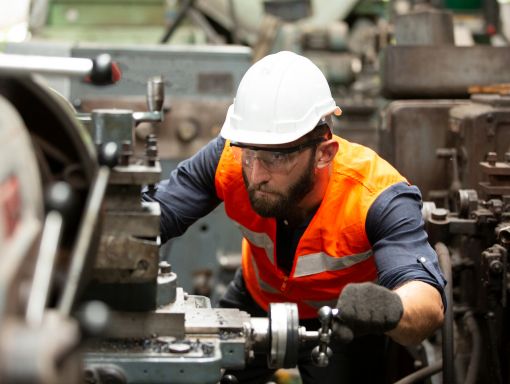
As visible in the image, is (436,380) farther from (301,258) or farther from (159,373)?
(159,373)

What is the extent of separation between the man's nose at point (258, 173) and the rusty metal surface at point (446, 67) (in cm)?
181

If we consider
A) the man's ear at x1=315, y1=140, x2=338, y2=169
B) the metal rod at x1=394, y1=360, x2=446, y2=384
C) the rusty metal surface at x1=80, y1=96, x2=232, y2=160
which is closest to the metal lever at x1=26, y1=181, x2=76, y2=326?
the man's ear at x1=315, y1=140, x2=338, y2=169

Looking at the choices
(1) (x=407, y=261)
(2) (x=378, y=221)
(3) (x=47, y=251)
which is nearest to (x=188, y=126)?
(2) (x=378, y=221)

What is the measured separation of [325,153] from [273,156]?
0.18 m

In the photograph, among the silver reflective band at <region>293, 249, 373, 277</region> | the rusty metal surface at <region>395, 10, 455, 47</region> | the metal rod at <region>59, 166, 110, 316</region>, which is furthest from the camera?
the rusty metal surface at <region>395, 10, 455, 47</region>

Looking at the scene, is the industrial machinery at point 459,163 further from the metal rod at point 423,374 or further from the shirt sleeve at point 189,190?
the shirt sleeve at point 189,190

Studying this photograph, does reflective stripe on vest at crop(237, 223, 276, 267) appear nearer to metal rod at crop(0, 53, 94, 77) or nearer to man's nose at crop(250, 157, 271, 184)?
man's nose at crop(250, 157, 271, 184)

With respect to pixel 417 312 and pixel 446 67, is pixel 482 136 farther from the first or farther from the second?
pixel 417 312

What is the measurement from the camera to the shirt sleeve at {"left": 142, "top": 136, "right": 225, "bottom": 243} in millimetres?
2713

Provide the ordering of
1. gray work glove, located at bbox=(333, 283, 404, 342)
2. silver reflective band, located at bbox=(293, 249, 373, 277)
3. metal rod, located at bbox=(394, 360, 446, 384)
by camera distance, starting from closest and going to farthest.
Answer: gray work glove, located at bbox=(333, 283, 404, 342)
silver reflective band, located at bbox=(293, 249, 373, 277)
metal rod, located at bbox=(394, 360, 446, 384)

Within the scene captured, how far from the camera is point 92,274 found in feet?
5.77

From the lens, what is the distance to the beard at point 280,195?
2465 millimetres

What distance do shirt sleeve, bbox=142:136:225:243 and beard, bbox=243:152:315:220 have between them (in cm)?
24

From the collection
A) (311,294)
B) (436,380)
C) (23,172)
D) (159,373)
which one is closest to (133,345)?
(159,373)
